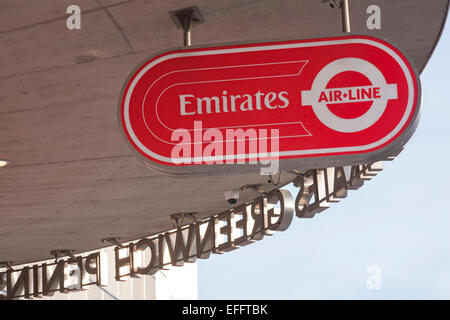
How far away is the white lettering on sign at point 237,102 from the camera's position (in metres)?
3.25

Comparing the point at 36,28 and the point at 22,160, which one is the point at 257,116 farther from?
the point at 22,160

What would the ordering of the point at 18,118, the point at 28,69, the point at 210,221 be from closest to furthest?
1. the point at 28,69
2. the point at 18,118
3. the point at 210,221

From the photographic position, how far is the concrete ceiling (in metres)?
4.83

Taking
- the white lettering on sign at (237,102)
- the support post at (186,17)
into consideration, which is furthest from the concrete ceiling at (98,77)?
the white lettering on sign at (237,102)

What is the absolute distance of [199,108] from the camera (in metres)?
3.30

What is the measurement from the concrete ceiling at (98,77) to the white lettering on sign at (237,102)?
277 millimetres

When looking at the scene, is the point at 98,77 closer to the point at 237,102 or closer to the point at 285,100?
the point at 237,102

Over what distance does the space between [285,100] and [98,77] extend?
291cm

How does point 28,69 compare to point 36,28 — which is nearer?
point 36,28

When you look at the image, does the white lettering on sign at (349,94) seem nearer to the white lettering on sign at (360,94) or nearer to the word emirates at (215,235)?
the white lettering on sign at (360,94)

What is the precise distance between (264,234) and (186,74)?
5997 millimetres

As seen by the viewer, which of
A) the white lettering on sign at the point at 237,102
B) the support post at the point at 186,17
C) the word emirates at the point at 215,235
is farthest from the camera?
the word emirates at the point at 215,235

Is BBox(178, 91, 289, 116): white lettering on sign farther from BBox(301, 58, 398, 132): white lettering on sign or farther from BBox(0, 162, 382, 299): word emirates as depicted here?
BBox(0, 162, 382, 299): word emirates
